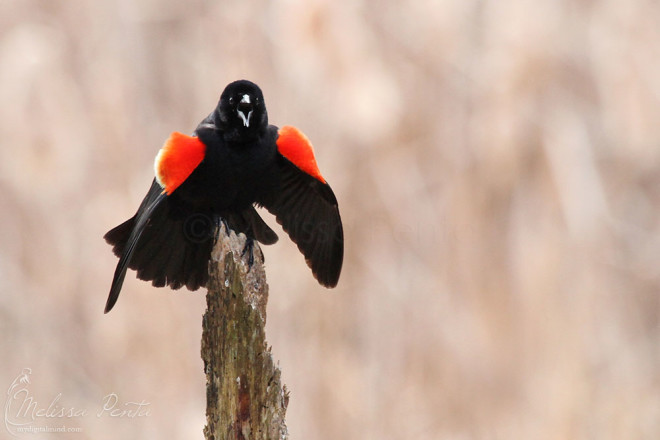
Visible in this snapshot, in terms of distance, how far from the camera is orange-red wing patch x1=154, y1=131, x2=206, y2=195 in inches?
97.5

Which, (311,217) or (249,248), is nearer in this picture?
(249,248)

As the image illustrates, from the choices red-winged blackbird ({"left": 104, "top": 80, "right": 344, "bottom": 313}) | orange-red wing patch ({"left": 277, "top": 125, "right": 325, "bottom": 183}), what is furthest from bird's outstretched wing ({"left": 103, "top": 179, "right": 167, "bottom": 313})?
orange-red wing patch ({"left": 277, "top": 125, "right": 325, "bottom": 183})

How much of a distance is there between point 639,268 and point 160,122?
2.46 m

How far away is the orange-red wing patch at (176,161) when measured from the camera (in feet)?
8.13

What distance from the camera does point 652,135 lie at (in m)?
3.60

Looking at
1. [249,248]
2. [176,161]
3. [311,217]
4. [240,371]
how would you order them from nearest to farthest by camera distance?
[240,371] → [176,161] → [249,248] → [311,217]

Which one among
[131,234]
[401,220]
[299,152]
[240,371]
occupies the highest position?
[401,220]

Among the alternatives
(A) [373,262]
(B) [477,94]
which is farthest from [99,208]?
(B) [477,94]

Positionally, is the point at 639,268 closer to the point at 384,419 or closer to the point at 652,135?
the point at 652,135

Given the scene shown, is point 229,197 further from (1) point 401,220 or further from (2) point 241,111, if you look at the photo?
(1) point 401,220

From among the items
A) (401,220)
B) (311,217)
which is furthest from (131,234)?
(401,220)

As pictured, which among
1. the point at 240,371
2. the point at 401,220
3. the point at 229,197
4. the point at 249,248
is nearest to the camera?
the point at 240,371

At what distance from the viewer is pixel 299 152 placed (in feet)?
8.84

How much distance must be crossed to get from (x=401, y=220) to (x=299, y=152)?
1205 mm
